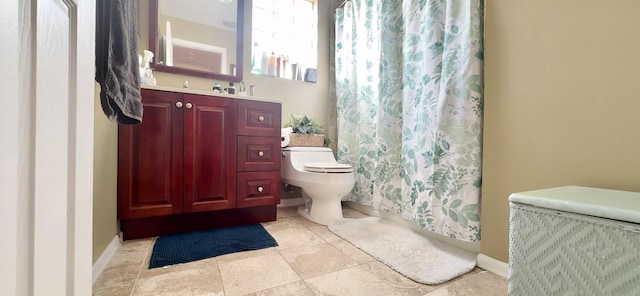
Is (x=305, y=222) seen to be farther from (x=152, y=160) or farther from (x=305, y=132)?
(x=152, y=160)

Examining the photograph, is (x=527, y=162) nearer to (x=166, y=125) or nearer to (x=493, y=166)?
(x=493, y=166)

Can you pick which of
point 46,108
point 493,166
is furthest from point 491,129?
point 46,108

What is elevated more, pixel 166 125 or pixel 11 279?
pixel 166 125

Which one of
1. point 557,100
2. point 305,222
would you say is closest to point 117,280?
point 305,222

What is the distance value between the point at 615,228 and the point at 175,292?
4.13 feet

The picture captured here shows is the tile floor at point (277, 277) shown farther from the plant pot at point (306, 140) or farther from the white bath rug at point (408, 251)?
the plant pot at point (306, 140)

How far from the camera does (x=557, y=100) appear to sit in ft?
2.95

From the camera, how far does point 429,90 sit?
4.45 feet

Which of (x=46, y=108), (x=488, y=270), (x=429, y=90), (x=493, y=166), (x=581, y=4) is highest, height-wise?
(x=581, y=4)

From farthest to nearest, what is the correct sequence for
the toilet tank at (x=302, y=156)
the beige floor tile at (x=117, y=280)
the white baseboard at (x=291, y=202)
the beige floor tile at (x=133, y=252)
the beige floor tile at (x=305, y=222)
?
the white baseboard at (x=291, y=202), the toilet tank at (x=302, y=156), the beige floor tile at (x=305, y=222), the beige floor tile at (x=133, y=252), the beige floor tile at (x=117, y=280)

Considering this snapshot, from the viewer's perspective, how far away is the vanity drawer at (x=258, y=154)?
5.24 feet

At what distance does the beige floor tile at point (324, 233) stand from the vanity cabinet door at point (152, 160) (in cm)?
83

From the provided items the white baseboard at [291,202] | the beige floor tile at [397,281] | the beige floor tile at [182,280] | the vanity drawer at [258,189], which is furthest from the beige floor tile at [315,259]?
the white baseboard at [291,202]

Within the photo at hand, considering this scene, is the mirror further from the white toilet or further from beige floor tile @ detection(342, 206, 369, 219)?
beige floor tile @ detection(342, 206, 369, 219)
